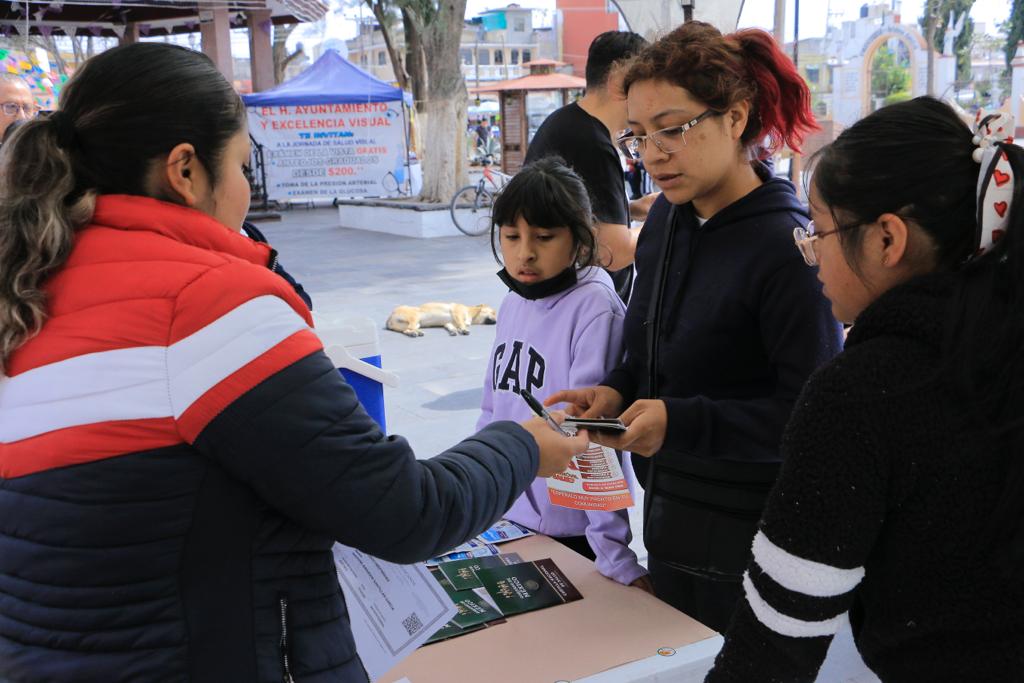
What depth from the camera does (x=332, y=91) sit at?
1437 cm

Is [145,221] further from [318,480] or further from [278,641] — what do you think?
[278,641]

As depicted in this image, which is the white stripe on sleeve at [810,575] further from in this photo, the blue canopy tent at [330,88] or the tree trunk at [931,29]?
the blue canopy tent at [330,88]

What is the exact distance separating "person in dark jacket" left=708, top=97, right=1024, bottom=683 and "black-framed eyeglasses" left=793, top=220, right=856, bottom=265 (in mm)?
59

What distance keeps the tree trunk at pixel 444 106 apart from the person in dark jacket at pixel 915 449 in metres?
12.1

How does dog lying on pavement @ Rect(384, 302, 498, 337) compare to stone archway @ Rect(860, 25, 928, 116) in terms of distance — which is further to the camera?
stone archway @ Rect(860, 25, 928, 116)

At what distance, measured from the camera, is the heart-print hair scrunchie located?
999mm

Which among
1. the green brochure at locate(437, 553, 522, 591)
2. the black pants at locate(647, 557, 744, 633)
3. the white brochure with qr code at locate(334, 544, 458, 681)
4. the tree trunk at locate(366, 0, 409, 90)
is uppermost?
the tree trunk at locate(366, 0, 409, 90)

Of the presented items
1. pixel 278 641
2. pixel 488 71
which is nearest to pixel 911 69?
pixel 278 641

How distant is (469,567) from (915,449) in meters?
1.12

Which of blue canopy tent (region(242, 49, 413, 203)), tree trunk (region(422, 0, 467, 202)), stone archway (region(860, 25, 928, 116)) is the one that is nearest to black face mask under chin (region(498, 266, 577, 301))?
tree trunk (region(422, 0, 467, 202))

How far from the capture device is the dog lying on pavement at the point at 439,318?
7.11m

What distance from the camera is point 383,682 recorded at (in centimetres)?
157

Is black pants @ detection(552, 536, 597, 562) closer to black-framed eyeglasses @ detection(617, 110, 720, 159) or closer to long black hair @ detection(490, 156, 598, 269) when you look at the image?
long black hair @ detection(490, 156, 598, 269)

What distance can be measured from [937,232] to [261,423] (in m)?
0.82
